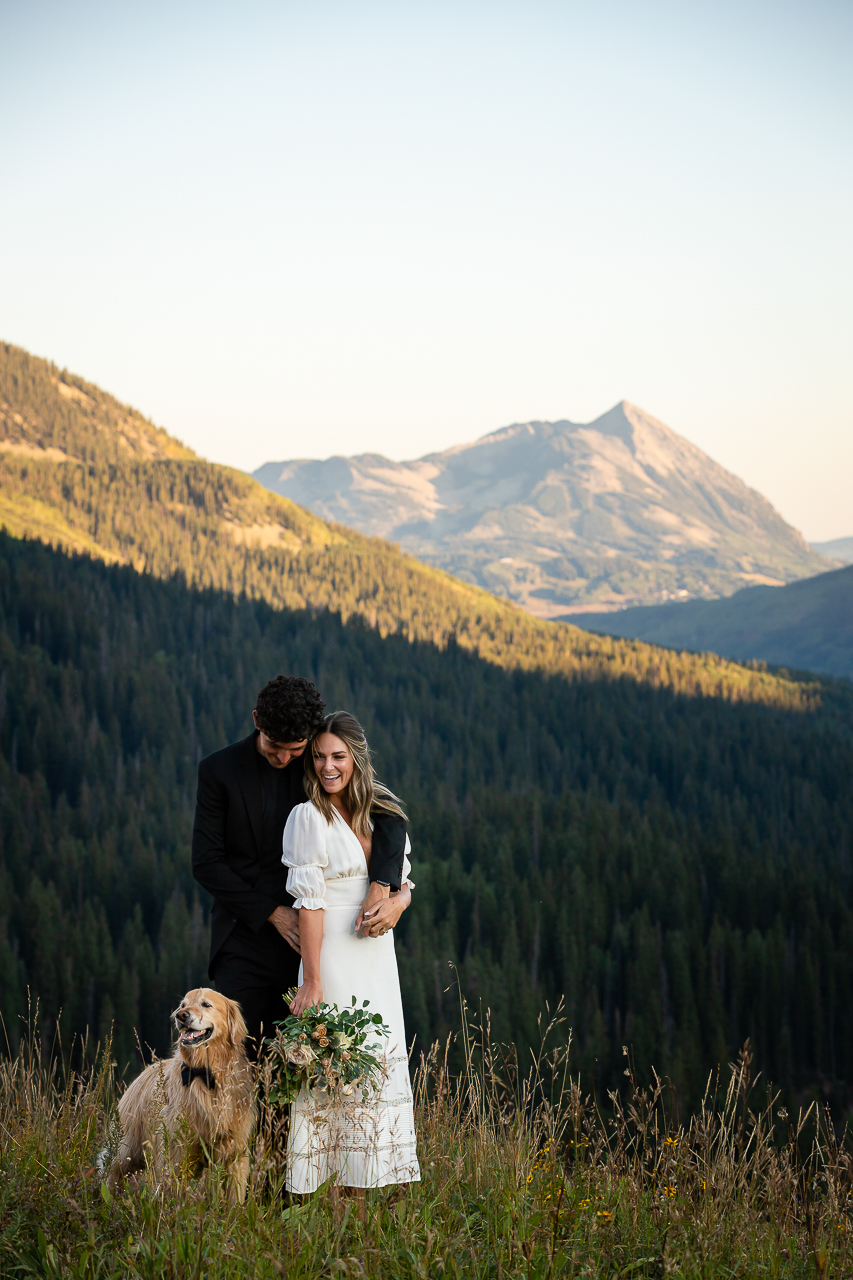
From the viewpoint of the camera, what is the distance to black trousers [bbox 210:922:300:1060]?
266 inches

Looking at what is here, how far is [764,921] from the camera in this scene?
9369 centimetres

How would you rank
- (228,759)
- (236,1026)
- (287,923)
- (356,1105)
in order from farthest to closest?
1. (228,759)
2. (287,923)
3. (236,1026)
4. (356,1105)

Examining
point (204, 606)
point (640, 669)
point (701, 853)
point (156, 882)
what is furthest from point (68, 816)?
point (640, 669)

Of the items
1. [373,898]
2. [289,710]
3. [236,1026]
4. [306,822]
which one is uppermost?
[289,710]

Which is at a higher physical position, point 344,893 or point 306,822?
point 306,822

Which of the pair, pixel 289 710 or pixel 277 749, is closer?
pixel 289 710

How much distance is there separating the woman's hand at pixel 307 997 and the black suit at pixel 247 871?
705 mm

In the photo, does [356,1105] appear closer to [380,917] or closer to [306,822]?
[380,917]

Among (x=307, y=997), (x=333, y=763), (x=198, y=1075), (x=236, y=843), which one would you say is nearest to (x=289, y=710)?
(x=333, y=763)

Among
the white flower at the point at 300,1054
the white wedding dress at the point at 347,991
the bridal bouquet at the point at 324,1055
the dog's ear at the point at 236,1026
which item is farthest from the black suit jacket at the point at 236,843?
the white flower at the point at 300,1054

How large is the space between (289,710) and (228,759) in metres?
0.85

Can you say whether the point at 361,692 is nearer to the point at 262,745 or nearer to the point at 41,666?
the point at 41,666

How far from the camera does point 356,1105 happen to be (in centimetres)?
562

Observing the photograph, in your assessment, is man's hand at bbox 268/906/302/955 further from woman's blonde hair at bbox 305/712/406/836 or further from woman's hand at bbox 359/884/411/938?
woman's blonde hair at bbox 305/712/406/836
